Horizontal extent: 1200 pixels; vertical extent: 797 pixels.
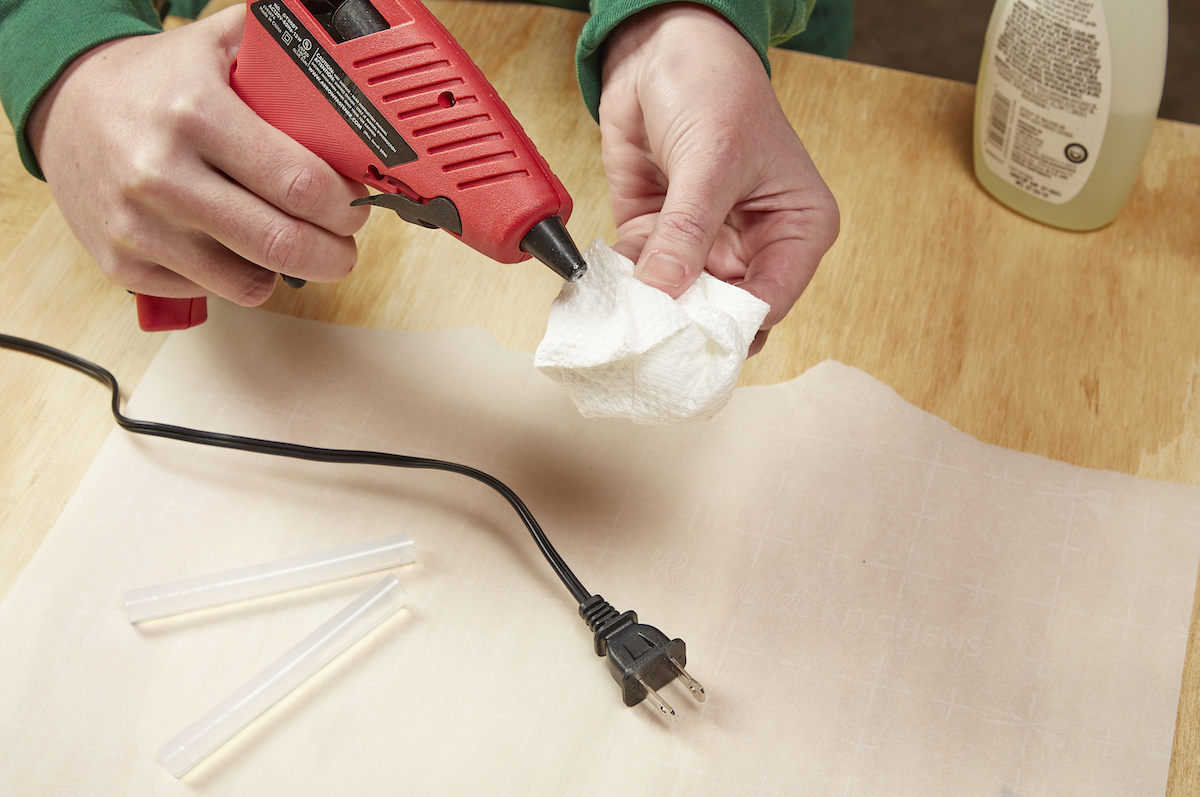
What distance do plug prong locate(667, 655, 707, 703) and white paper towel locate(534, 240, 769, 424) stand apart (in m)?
0.15

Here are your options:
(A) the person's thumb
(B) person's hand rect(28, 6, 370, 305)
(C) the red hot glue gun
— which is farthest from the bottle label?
(B) person's hand rect(28, 6, 370, 305)

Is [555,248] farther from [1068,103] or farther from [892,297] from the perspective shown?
[1068,103]

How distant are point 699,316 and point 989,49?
0.42 meters

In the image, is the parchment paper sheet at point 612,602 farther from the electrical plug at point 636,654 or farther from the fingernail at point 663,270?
the fingernail at point 663,270

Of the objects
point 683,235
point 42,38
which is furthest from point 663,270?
point 42,38

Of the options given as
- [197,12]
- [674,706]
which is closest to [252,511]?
[674,706]

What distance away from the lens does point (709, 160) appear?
1.83ft

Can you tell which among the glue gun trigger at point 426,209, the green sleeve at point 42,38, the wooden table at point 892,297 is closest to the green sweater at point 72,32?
the green sleeve at point 42,38

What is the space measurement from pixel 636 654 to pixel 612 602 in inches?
2.3

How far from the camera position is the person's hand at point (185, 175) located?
21.7 inches

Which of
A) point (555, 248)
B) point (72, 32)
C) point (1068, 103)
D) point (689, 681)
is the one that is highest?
point (72, 32)

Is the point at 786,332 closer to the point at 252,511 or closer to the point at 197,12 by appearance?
the point at 252,511

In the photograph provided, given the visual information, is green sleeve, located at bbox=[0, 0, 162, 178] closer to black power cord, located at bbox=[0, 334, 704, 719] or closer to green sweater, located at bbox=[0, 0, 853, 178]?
green sweater, located at bbox=[0, 0, 853, 178]

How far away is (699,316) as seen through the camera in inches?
19.5
